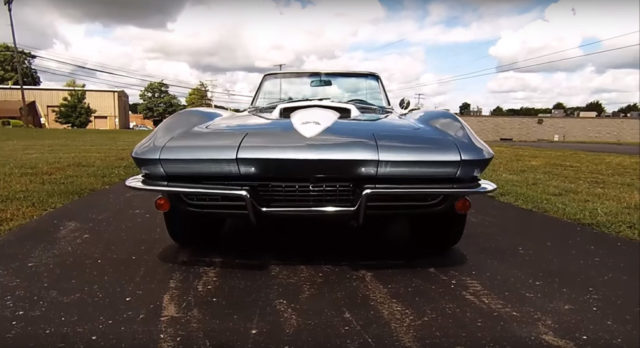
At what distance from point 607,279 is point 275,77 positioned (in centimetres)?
315

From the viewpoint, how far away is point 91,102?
208 feet

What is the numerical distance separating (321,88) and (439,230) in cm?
191

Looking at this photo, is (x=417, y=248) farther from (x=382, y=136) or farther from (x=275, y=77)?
(x=275, y=77)

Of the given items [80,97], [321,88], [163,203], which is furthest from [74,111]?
[163,203]

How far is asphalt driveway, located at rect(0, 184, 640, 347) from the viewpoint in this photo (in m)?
1.74

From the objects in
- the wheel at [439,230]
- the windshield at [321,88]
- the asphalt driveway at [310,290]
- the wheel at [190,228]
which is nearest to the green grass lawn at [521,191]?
the asphalt driveway at [310,290]

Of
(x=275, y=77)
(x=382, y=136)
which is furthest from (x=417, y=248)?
(x=275, y=77)

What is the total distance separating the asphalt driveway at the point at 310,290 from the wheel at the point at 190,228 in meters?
0.11

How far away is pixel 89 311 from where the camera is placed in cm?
189

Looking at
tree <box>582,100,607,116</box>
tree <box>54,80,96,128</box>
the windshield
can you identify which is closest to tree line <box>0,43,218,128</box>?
tree <box>54,80,96,128</box>

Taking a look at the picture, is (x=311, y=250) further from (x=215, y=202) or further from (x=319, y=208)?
(x=215, y=202)

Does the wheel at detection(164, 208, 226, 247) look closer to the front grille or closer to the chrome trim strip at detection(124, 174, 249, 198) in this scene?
the chrome trim strip at detection(124, 174, 249, 198)

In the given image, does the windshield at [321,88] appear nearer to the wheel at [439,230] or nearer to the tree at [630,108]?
the wheel at [439,230]

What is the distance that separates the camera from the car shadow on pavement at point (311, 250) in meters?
2.60
